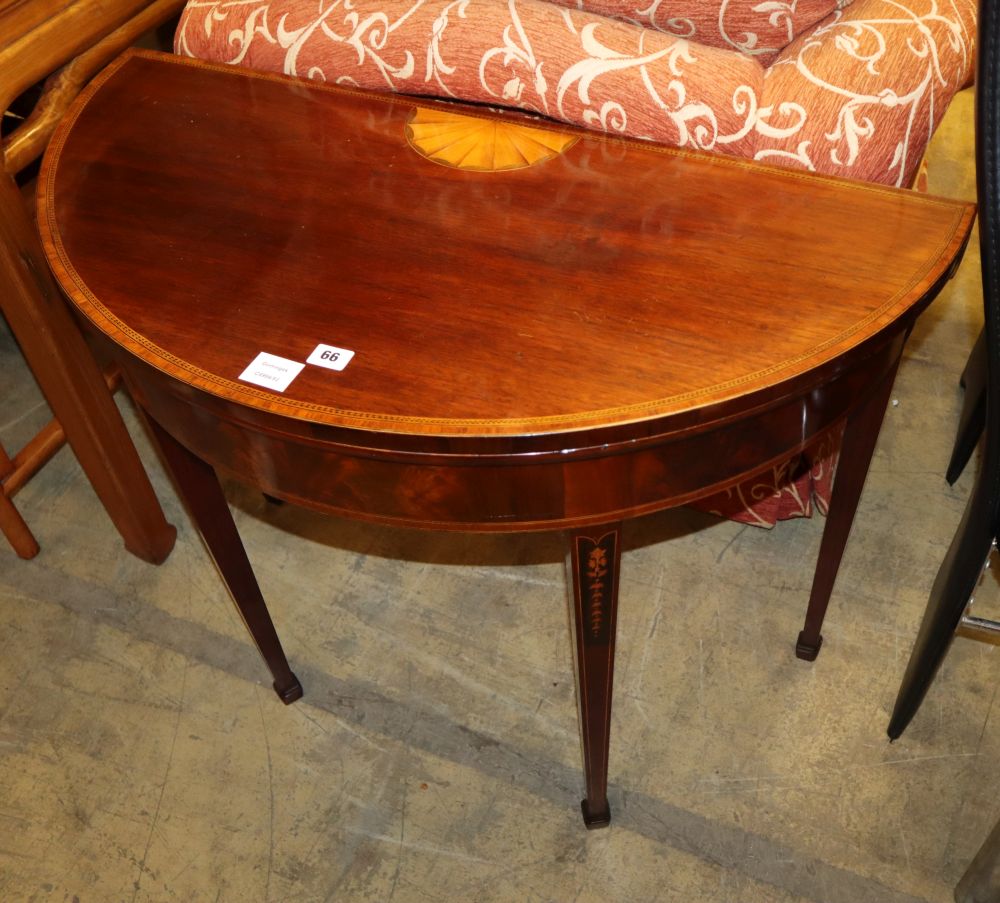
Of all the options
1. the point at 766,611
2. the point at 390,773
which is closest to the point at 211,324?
the point at 390,773

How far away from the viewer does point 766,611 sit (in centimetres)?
162

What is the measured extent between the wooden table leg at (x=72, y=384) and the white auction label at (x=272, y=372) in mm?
591

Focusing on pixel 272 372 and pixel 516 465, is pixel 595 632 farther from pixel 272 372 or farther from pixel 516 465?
pixel 272 372

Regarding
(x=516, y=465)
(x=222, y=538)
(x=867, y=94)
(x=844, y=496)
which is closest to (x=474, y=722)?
(x=222, y=538)

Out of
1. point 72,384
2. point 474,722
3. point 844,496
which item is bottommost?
point 474,722

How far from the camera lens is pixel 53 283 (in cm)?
143

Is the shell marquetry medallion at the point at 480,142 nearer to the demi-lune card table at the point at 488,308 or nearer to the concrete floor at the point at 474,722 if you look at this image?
the demi-lune card table at the point at 488,308

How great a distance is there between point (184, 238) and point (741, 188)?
581 mm

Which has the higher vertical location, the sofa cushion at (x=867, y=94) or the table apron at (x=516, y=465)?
the sofa cushion at (x=867, y=94)

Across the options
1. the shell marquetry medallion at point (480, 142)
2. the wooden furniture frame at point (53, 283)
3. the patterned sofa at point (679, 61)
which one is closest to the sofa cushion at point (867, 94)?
the patterned sofa at point (679, 61)

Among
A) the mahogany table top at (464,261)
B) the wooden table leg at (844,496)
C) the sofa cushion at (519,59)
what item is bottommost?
the wooden table leg at (844,496)

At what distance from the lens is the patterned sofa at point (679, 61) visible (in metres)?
1.17

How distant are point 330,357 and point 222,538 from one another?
45cm

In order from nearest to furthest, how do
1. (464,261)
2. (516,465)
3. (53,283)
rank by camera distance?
(516,465)
(464,261)
(53,283)
